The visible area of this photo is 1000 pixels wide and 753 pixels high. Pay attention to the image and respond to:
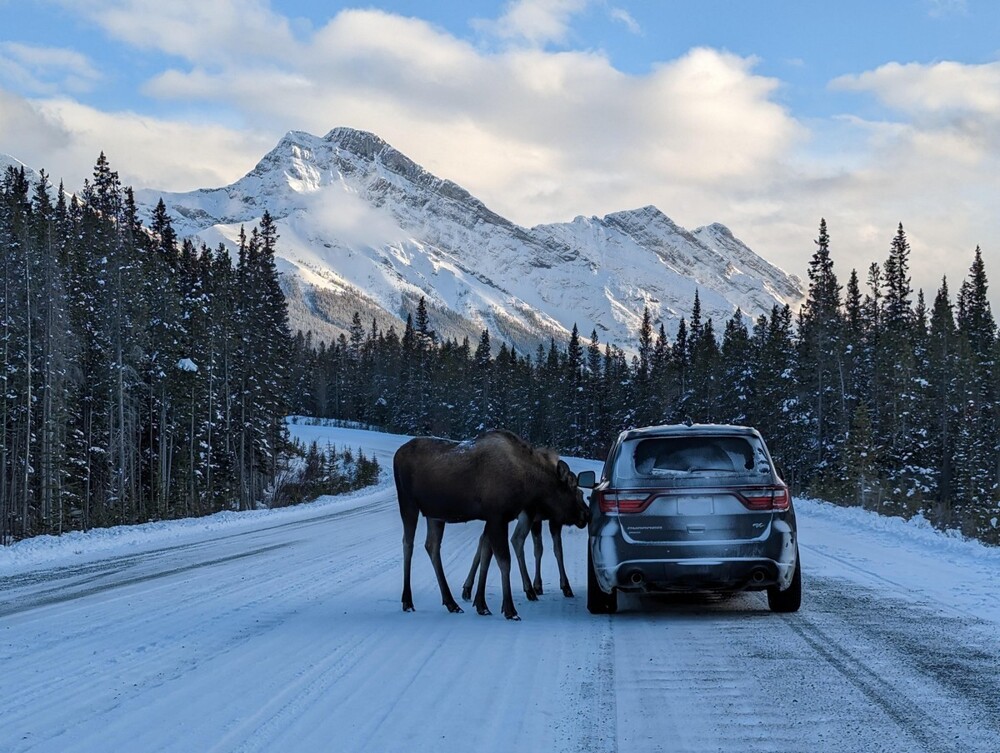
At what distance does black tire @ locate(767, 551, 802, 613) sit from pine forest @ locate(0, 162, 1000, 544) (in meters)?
10.1

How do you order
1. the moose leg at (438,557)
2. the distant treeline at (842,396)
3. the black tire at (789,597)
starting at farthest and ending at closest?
the distant treeline at (842,396), the moose leg at (438,557), the black tire at (789,597)

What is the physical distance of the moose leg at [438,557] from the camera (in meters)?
9.71

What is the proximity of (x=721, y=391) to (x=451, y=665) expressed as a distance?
71452mm

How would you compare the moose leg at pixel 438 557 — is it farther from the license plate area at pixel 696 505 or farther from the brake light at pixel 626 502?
the license plate area at pixel 696 505

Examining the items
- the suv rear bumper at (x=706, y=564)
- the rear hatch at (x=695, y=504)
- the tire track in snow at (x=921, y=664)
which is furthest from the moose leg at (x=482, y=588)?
the tire track in snow at (x=921, y=664)

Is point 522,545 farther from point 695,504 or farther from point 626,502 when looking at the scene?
point 695,504

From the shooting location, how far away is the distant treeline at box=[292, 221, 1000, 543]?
51625mm

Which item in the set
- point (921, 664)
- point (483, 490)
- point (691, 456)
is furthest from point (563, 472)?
point (921, 664)

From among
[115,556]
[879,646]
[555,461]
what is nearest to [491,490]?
[555,461]

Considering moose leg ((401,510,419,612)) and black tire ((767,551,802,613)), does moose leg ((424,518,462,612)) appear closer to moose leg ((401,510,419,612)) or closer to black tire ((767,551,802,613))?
moose leg ((401,510,419,612))

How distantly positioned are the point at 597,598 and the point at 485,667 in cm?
261

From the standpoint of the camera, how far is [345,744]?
5.01 meters

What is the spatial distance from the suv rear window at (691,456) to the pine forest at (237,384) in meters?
10.0

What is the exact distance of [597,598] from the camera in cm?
927
